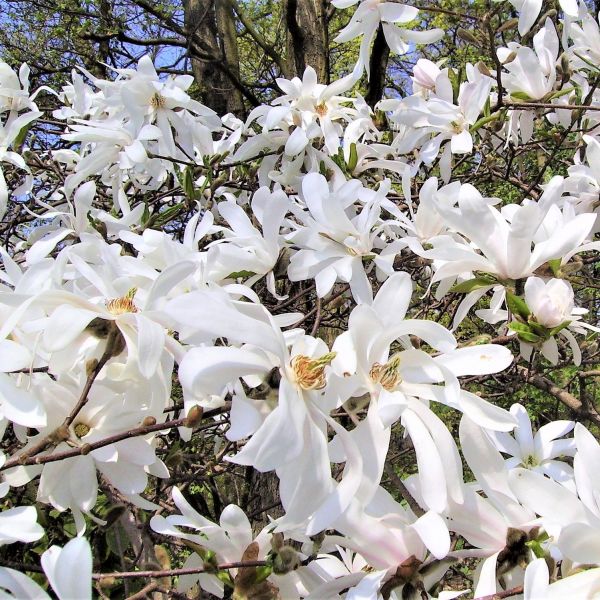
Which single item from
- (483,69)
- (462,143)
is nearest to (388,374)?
(462,143)

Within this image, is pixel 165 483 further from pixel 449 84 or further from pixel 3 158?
pixel 449 84

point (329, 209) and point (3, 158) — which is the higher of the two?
point (3, 158)

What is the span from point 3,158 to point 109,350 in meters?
0.86

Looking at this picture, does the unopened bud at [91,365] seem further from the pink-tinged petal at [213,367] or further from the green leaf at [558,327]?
the green leaf at [558,327]

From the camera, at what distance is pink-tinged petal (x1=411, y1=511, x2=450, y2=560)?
0.53m

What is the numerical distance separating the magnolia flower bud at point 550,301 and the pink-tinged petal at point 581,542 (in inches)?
12.9

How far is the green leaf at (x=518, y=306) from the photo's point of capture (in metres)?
0.80

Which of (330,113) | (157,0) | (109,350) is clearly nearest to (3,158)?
(330,113)

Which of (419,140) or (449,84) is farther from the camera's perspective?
(419,140)

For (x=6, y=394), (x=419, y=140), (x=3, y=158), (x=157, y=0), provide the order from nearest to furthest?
1. (x=6, y=394)
2. (x=3, y=158)
3. (x=419, y=140)
4. (x=157, y=0)

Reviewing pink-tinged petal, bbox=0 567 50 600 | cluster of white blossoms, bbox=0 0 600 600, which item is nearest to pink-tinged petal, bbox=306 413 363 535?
cluster of white blossoms, bbox=0 0 600 600

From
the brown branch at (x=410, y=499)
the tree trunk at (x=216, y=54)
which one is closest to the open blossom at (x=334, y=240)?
the brown branch at (x=410, y=499)

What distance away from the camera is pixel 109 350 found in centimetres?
64

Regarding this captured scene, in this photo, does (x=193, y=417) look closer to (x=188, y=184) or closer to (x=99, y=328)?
(x=99, y=328)
